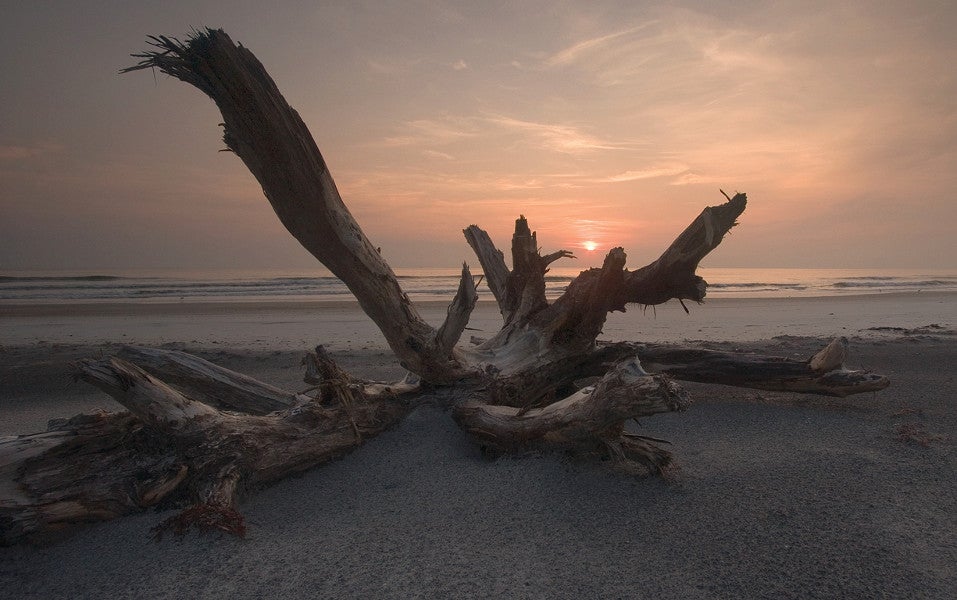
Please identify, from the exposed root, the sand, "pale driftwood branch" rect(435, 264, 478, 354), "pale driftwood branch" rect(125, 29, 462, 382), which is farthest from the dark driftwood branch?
the exposed root

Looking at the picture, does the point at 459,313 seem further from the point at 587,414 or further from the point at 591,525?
the point at 591,525

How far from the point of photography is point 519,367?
15.2 feet

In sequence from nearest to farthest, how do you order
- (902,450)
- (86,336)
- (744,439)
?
1. (902,450)
2. (744,439)
3. (86,336)

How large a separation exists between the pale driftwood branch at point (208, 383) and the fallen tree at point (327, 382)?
10 millimetres

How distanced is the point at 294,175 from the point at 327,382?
1345mm

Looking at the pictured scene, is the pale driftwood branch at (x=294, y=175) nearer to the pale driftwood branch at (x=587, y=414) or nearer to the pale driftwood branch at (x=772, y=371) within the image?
the pale driftwood branch at (x=587, y=414)

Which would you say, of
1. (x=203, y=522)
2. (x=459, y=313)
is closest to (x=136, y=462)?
(x=203, y=522)

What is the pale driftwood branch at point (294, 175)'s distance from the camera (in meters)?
2.80

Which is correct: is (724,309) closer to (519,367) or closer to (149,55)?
(519,367)

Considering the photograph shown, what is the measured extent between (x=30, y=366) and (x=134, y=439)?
20.3 feet

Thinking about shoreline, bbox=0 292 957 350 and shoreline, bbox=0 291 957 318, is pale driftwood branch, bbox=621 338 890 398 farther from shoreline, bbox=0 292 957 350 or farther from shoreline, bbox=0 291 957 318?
shoreline, bbox=0 291 957 318

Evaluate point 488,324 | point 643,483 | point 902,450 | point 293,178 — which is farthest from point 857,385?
point 488,324

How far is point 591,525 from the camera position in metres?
2.90

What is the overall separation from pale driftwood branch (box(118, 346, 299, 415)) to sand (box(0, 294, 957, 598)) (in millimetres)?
757
